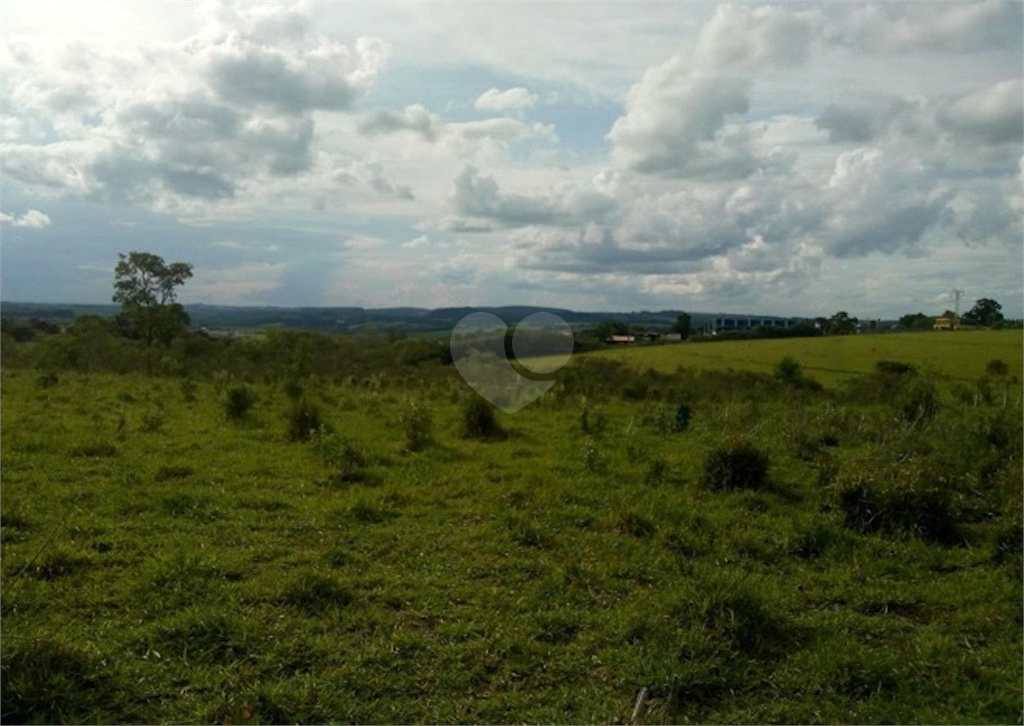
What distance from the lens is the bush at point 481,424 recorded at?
10766 mm

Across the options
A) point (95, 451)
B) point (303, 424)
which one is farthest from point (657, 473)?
point (95, 451)

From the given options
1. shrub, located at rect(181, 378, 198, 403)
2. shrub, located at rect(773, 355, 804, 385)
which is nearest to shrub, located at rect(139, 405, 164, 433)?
shrub, located at rect(181, 378, 198, 403)

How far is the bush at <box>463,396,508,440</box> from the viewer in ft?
35.3

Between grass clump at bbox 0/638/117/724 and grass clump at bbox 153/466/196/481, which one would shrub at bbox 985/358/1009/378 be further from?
grass clump at bbox 0/638/117/724

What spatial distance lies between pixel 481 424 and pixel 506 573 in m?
5.40

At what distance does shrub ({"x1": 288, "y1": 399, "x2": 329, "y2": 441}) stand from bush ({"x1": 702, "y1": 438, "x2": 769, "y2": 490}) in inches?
182

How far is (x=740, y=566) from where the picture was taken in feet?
18.8

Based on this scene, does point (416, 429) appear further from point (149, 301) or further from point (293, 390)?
point (149, 301)

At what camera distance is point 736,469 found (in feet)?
26.2

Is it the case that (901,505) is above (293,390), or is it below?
below

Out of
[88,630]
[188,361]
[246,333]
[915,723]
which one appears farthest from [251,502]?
[246,333]

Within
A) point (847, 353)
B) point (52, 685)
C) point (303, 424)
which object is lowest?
point (52, 685)

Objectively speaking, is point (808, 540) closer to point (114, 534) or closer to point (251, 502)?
point (251, 502)

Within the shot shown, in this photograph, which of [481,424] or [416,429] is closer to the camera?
[416,429]
